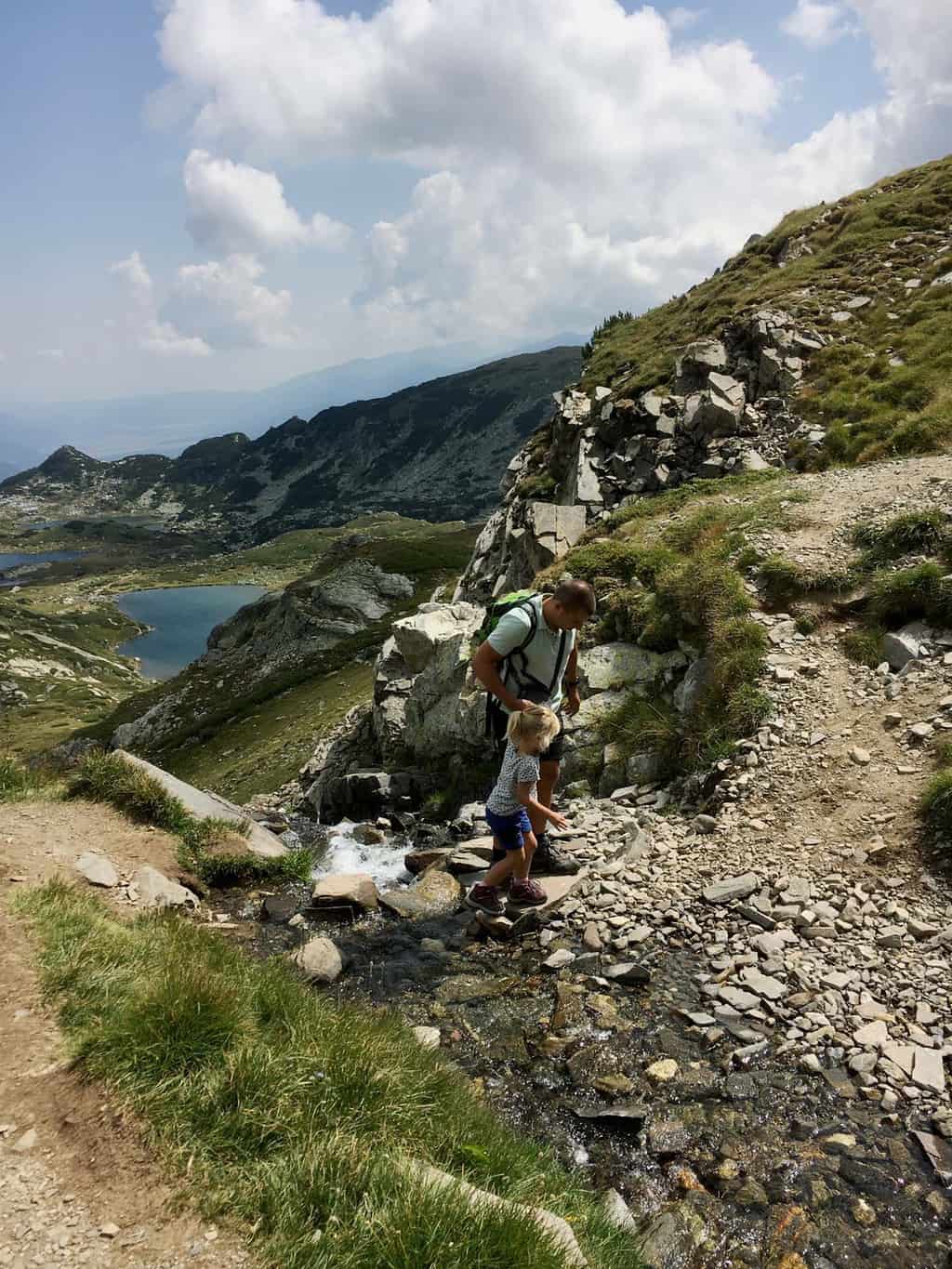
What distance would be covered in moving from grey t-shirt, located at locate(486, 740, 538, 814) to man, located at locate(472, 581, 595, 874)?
22.7 inches

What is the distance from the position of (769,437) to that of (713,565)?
544 inches

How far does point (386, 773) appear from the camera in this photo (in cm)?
2225

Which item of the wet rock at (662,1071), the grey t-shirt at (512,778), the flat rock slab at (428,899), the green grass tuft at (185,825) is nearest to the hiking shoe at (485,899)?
the flat rock slab at (428,899)

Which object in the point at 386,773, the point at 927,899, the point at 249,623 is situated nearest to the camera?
the point at 927,899

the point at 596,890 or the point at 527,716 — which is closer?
the point at 527,716

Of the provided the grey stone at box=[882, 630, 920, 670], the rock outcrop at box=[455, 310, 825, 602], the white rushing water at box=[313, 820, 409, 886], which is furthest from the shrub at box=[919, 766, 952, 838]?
the rock outcrop at box=[455, 310, 825, 602]

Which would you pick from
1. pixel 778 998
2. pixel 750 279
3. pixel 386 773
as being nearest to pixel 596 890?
pixel 778 998

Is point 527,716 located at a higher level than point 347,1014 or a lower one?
higher

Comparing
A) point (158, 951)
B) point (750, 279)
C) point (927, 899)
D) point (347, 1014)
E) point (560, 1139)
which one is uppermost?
Result: point (750, 279)

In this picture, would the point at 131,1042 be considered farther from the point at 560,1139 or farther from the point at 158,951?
the point at 560,1139

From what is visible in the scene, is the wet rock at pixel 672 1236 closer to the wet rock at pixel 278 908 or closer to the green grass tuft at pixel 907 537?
the wet rock at pixel 278 908

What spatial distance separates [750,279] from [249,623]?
216 feet

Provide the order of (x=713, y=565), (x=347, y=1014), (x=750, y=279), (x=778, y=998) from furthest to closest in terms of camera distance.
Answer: (x=750, y=279), (x=713, y=565), (x=778, y=998), (x=347, y=1014)

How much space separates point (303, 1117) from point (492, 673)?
17.6 feet
